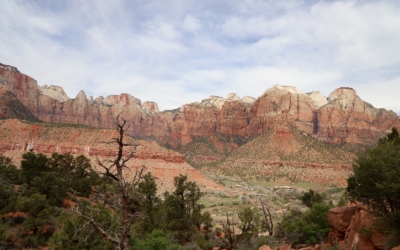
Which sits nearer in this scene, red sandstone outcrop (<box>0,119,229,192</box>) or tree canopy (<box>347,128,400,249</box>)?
tree canopy (<box>347,128,400,249</box>)

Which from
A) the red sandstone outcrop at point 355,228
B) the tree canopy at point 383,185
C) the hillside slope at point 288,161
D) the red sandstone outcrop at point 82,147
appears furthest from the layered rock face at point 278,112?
the tree canopy at point 383,185

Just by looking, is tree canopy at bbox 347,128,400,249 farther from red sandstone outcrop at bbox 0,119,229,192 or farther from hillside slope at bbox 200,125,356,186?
hillside slope at bbox 200,125,356,186

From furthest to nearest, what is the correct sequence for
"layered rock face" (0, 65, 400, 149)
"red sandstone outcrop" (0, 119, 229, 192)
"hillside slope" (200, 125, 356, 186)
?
"layered rock face" (0, 65, 400, 149)
"hillside slope" (200, 125, 356, 186)
"red sandstone outcrop" (0, 119, 229, 192)

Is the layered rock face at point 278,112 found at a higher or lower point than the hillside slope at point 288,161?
higher

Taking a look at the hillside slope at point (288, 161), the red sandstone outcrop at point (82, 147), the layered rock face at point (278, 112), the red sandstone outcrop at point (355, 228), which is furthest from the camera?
the layered rock face at point (278, 112)

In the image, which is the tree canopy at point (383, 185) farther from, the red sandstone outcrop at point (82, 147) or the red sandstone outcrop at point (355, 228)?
the red sandstone outcrop at point (82, 147)

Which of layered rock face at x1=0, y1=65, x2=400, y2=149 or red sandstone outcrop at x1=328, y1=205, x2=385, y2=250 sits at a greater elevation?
layered rock face at x1=0, y1=65, x2=400, y2=149

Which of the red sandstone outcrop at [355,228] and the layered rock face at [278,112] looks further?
the layered rock face at [278,112]

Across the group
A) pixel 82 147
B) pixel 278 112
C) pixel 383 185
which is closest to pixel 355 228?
pixel 383 185

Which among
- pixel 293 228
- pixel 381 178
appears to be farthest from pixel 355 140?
pixel 381 178

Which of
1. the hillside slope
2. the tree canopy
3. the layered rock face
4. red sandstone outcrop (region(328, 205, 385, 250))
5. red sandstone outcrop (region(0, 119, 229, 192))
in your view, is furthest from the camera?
the layered rock face

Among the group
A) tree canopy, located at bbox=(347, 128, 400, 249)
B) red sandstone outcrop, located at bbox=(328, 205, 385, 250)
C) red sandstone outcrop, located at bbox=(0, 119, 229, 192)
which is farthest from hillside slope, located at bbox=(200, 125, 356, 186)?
tree canopy, located at bbox=(347, 128, 400, 249)

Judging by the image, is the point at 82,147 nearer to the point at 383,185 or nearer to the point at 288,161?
the point at 288,161

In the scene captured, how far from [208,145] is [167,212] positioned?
12677 centimetres
